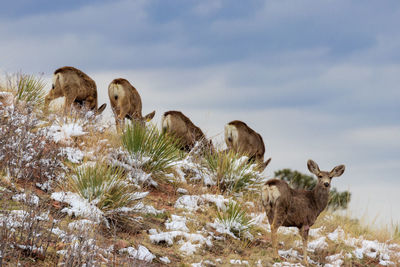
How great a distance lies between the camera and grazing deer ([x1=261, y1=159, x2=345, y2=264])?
9898mm

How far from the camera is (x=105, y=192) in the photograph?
975cm

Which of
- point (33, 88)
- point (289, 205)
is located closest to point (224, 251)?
point (289, 205)

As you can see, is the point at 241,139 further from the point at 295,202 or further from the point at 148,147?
the point at 295,202

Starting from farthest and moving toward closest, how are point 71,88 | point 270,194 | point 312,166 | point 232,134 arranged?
point 71,88 → point 232,134 → point 312,166 → point 270,194

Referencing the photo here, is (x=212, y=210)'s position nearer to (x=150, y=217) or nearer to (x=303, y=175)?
(x=150, y=217)

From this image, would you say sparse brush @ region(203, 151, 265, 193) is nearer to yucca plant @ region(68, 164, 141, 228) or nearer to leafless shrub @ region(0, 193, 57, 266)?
yucca plant @ region(68, 164, 141, 228)

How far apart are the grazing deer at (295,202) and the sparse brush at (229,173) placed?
2.91 m

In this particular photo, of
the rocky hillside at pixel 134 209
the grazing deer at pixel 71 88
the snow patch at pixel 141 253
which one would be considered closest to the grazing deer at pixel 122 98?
the grazing deer at pixel 71 88

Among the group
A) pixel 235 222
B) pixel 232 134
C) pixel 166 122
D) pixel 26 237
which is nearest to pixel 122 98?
pixel 166 122

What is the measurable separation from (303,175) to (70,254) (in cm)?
2223

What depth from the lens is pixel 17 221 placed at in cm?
779

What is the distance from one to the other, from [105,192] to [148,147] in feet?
10.2

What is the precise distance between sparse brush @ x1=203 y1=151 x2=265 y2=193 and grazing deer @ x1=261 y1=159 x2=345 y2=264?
2.91 metres

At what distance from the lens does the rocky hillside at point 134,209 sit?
776 centimetres
